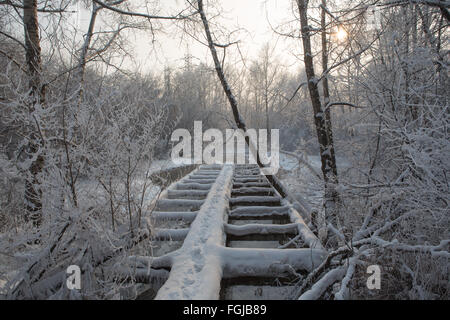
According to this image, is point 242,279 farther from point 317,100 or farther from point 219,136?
point 219,136

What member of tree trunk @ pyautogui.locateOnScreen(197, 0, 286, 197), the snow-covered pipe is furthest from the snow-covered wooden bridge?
tree trunk @ pyautogui.locateOnScreen(197, 0, 286, 197)

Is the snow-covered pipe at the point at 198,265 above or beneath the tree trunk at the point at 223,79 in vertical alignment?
beneath

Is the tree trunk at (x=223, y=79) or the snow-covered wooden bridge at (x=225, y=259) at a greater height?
the tree trunk at (x=223, y=79)

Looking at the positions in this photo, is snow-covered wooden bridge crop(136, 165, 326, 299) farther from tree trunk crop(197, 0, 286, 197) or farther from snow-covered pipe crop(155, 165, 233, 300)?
tree trunk crop(197, 0, 286, 197)

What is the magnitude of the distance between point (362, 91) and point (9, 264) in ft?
13.7

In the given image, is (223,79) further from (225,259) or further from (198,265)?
(198,265)

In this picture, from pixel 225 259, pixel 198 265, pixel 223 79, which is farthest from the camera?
pixel 223 79

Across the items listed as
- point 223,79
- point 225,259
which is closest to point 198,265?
point 225,259

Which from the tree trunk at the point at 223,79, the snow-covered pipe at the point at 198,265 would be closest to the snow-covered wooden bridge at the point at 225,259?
the snow-covered pipe at the point at 198,265

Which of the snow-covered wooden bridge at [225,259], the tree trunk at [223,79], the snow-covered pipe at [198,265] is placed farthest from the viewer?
the tree trunk at [223,79]

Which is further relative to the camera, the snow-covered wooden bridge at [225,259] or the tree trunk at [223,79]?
the tree trunk at [223,79]

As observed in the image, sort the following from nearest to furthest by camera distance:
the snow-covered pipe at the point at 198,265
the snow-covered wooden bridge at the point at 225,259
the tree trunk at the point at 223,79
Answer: the snow-covered pipe at the point at 198,265 → the snow-covered wooden bridge at the point at 225,259 → the tree trunk at the point at 223,79

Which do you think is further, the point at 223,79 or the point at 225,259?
the point at 223,79

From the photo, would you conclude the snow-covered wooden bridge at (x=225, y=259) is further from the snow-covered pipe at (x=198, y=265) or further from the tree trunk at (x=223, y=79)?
the tree trunk at (x=223, y=79)
